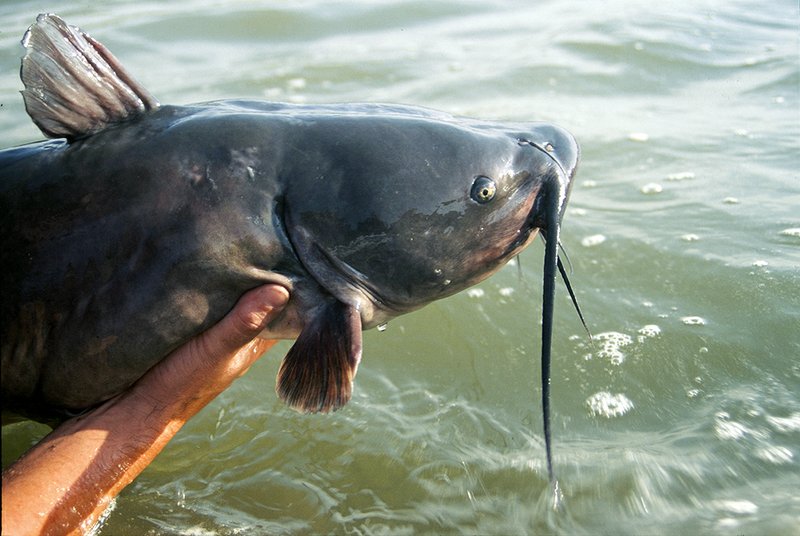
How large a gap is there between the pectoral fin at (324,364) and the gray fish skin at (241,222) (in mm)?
60

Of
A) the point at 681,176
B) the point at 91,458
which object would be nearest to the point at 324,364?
the point at 91,458

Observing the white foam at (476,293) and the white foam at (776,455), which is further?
the white foam at (476,293)

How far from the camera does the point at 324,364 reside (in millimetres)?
1945

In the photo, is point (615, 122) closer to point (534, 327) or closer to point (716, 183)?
point (716, 183)

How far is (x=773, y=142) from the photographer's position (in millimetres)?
4527

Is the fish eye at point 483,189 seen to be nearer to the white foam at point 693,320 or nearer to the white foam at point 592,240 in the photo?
the white foam at point 693,320

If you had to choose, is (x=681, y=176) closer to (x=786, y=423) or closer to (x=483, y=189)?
(x=786, y=423)

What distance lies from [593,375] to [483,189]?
4.05 ft

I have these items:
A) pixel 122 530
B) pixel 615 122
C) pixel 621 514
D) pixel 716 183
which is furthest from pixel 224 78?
pixel 621 514

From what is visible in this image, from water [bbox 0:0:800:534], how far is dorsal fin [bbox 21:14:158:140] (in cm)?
116

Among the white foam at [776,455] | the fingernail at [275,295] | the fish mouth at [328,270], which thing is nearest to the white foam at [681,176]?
the white foam at [776,455]

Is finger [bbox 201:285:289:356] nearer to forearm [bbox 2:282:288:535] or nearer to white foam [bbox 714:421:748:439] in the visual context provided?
forearm [bbox 2:282:288:535]

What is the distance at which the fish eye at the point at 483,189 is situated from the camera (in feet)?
6.52

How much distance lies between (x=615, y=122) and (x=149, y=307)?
12.1 ft
